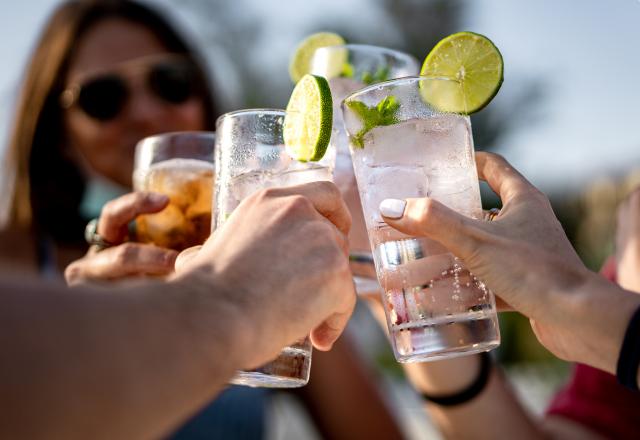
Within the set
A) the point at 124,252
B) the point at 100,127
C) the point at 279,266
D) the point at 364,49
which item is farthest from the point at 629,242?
the point at 100,127

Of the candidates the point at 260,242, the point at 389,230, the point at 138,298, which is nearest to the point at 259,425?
the point at 389,230

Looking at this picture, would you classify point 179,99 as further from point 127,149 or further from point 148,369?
point 148,369

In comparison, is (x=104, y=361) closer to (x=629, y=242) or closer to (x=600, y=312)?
(x=600, y=312)

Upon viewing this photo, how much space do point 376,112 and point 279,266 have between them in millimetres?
584

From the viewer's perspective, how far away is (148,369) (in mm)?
975

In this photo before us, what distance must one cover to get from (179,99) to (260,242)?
259cm

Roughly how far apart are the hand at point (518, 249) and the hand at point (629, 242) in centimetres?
93

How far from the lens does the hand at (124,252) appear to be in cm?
216

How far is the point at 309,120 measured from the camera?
1.74 m

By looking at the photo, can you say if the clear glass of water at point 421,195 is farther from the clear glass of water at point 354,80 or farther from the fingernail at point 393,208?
the clear glass of water at point 354,80

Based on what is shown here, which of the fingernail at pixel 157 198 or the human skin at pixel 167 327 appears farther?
the fingernail at pixel 157 198

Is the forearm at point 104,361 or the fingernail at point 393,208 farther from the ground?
the forearm at point 104,361

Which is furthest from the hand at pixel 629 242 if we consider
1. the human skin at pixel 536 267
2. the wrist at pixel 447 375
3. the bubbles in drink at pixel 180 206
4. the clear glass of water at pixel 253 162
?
the bubbles in drink at pixel 180 206

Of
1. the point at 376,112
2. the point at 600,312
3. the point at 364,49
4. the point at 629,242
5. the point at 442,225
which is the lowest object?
the point at 629,242
